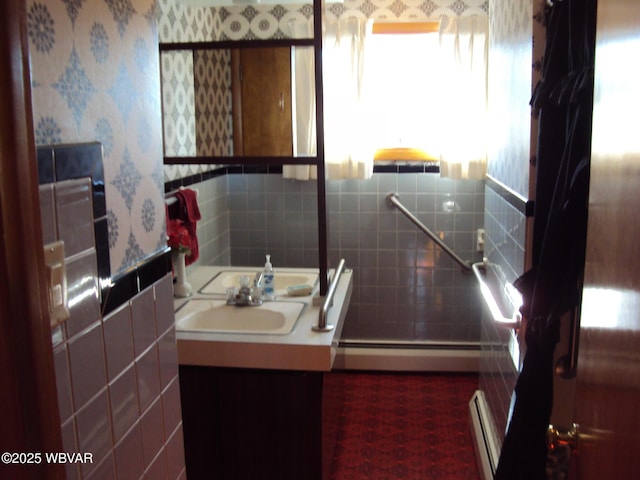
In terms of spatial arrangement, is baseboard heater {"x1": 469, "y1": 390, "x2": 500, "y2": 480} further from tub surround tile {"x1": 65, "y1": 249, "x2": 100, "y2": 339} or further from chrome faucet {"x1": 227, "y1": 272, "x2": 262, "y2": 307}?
tub surround tile {"x1": 65, "y1": 249, "x2": 100, "y2": 339}

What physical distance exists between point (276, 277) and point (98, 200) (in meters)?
1.92

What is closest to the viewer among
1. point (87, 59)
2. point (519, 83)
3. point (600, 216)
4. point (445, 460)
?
point (600, 216)

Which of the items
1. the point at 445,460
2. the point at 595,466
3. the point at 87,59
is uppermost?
the point at 87,59

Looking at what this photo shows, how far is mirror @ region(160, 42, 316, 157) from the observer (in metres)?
2.49

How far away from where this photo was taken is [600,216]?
0.86 meters

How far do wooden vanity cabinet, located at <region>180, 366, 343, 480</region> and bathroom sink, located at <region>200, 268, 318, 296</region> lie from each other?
0.63 meters

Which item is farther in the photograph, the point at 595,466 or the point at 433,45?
the point at 433,45

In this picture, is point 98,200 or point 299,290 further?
point 299,290

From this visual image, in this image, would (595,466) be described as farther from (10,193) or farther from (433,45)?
(433,45)

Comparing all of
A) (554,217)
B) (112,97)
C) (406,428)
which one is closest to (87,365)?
(112,97)

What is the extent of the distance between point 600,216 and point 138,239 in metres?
0.81

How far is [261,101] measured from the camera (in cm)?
262

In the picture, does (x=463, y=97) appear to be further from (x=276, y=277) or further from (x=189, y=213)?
(x=189, y=213)

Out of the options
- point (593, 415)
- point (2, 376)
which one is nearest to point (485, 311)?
point (593, 415)
